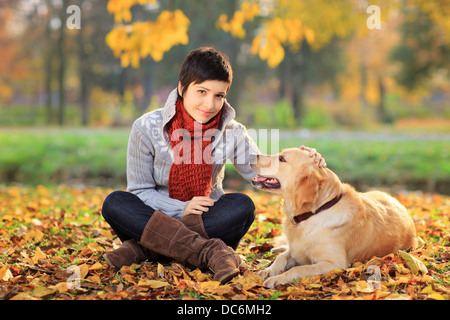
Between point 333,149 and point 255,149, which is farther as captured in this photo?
point 333,149

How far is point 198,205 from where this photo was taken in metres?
2.79

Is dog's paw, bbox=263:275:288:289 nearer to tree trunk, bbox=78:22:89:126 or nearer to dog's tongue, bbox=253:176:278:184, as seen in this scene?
dog's tongue, bbox=253:176:278:184

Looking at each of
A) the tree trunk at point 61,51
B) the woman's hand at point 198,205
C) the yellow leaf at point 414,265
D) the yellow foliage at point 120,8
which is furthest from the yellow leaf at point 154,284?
the tree trunk at point 61,51

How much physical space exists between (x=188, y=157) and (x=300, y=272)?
101 centimetres

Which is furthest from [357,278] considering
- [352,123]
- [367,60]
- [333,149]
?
[367,60]

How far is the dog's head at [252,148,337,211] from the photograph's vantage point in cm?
277

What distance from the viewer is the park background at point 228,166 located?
253 cm

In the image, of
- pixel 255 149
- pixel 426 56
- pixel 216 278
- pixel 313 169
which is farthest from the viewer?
pixel 426 56

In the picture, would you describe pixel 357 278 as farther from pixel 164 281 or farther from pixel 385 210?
pixel 164 281

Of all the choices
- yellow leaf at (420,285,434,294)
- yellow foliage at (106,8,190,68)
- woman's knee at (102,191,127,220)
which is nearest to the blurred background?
yellow foliage at (106,8,190,68)

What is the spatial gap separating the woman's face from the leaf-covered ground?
973 millimetres

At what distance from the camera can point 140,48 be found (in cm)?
603

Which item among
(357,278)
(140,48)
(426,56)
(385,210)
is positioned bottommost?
(357,278)

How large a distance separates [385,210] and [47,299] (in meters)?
2.18
